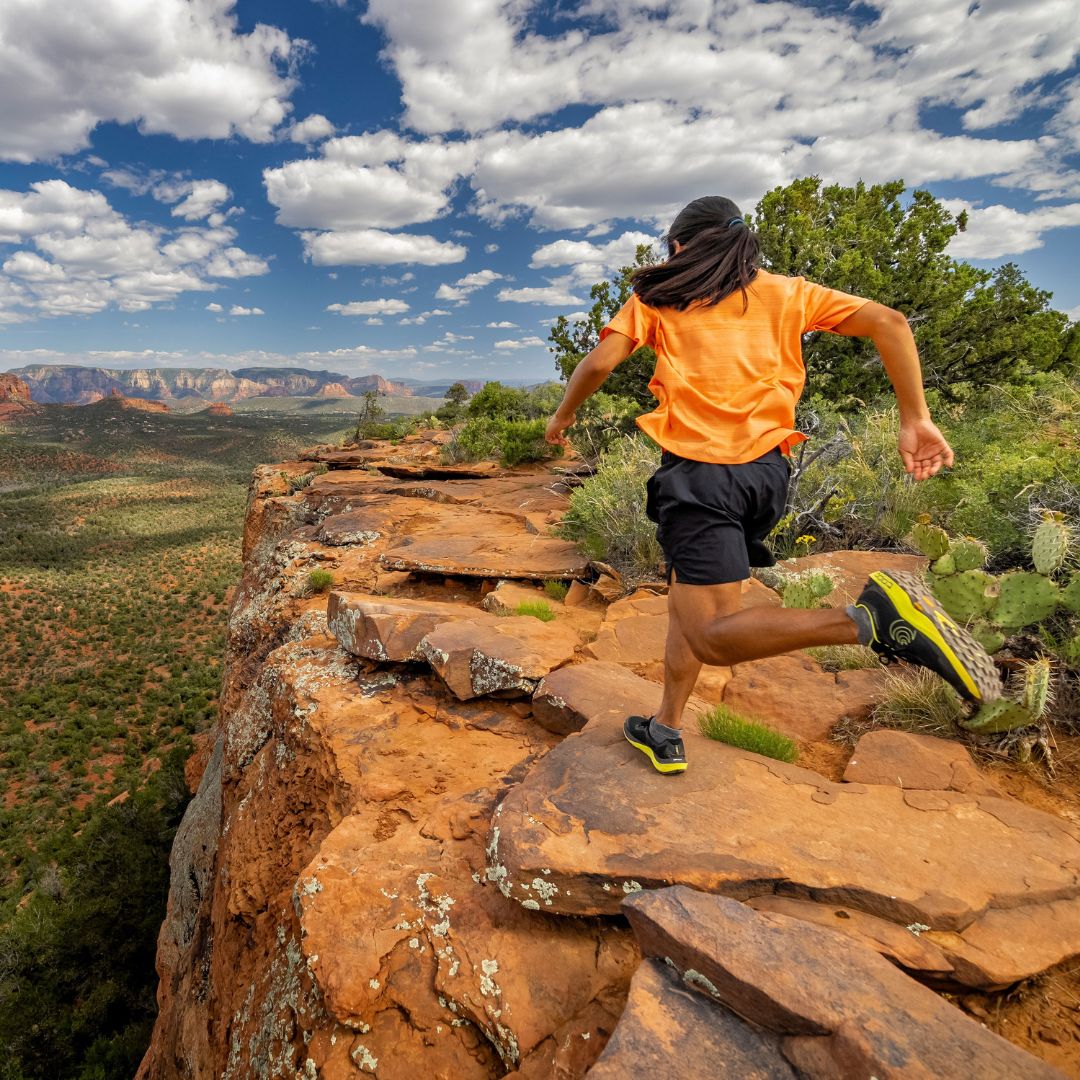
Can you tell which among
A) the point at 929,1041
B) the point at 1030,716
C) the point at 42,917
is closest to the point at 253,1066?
the point at 929,1041

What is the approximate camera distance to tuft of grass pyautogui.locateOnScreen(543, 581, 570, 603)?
5.64 m

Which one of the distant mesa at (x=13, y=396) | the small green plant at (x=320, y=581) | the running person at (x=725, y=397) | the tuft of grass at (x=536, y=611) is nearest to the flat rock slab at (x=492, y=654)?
the tuft of grass at (x=536, y=611)

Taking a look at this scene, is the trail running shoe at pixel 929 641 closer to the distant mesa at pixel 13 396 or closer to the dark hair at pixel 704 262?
the dark hair at pixel 704 262

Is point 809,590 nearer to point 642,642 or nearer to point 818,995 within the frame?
point 642,642

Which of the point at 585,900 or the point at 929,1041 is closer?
the point at 929,1041

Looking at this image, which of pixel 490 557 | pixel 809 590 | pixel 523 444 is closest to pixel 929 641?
pixel 809 590

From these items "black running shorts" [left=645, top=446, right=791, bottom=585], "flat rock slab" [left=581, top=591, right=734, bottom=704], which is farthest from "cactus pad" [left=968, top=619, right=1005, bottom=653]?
"black running shorts" [left=645, top=446, right=791, bottom=585]

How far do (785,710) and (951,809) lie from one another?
3.51 feet

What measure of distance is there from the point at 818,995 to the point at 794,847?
718 millimetres

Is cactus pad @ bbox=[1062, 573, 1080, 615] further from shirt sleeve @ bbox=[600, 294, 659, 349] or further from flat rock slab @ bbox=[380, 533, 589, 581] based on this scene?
flat rock slab @ bbox=[380, 533, 589, 581]

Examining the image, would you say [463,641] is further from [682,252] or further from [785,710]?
[682,252]

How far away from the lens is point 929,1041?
4.32 feet

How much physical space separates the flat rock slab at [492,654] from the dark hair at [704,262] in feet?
8.01

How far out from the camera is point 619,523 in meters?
5.97
